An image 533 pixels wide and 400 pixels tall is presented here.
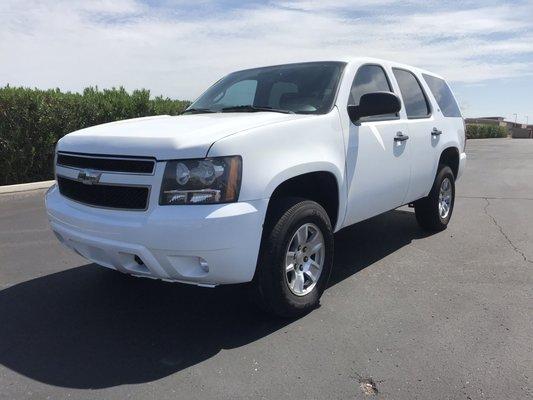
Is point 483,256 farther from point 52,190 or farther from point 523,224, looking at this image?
point 52,190

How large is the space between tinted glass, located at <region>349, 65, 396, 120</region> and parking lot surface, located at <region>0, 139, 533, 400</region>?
5.36ft

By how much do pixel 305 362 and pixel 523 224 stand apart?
502cm

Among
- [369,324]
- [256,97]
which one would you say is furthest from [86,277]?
[369,324]

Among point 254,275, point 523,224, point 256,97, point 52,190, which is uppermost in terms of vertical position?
point 256,97

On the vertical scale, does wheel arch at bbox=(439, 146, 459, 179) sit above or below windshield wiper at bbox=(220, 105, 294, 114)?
below

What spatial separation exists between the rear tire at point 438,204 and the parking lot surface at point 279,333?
650 millimetres

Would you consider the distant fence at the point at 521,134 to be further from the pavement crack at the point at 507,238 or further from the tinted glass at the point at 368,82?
the tinted glass at the point at 368,82

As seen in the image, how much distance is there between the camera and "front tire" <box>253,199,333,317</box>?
11.6 feet

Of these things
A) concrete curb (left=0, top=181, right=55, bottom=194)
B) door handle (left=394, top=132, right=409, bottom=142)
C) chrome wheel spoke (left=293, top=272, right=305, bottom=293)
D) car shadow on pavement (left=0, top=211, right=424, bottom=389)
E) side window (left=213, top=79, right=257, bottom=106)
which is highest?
side window (left=213, top=79, right=257, bottom=106)

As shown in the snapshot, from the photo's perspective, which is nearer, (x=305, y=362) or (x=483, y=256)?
(x=305, y=362)

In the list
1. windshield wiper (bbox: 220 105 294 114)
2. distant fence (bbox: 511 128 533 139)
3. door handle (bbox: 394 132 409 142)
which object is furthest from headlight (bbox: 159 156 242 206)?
distant fence (bbox: 511 128 533 139)

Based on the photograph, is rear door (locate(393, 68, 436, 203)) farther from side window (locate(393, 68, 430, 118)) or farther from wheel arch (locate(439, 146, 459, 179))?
wheel arch (locate(439, 146, 459, 179))

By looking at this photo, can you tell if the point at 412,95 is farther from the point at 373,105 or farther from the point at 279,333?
the point at 279,333

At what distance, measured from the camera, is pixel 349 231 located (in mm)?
6562
